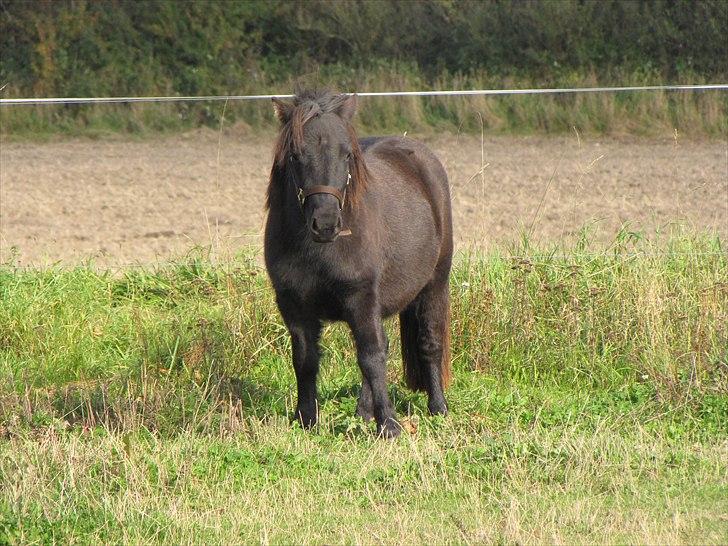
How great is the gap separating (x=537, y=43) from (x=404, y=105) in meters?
4.06

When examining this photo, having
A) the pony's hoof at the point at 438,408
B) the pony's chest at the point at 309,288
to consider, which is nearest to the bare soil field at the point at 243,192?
the pony's hoof at the point at 438,408

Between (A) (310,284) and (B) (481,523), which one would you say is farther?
(A) (310,284)

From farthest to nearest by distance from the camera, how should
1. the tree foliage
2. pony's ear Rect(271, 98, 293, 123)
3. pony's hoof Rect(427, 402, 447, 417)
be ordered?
the tree foliage
pony's hoof Rect(427, 402, 447, 417)
pony's ear Rect(271, 98, 293, 123)

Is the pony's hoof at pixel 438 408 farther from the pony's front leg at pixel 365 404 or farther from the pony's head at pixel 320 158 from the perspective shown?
the pony's head at pixel 320 158

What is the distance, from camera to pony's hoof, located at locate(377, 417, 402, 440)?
21.5 feet

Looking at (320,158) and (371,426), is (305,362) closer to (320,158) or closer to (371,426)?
(371,426)

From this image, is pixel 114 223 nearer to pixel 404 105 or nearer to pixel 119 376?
pixel 119 376

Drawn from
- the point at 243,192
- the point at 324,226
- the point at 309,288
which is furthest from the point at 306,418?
the point at 243,192

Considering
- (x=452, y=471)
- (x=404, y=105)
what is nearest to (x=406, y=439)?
(x=452, y=471)

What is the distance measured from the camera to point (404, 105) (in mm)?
17938

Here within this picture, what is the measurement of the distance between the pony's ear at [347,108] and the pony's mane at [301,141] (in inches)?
0.6

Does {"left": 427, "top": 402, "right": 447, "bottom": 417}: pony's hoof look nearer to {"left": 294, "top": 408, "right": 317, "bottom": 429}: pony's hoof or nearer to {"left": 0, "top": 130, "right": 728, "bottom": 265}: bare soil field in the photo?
{"left": 294, "top": 408, "right": 317, "bottom": 429}: pony's hoof

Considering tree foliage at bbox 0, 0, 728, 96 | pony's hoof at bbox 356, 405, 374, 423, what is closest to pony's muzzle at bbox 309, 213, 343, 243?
pony's hoof at bbox 356, 405, 374, 423

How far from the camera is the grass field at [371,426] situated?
5074 mm
